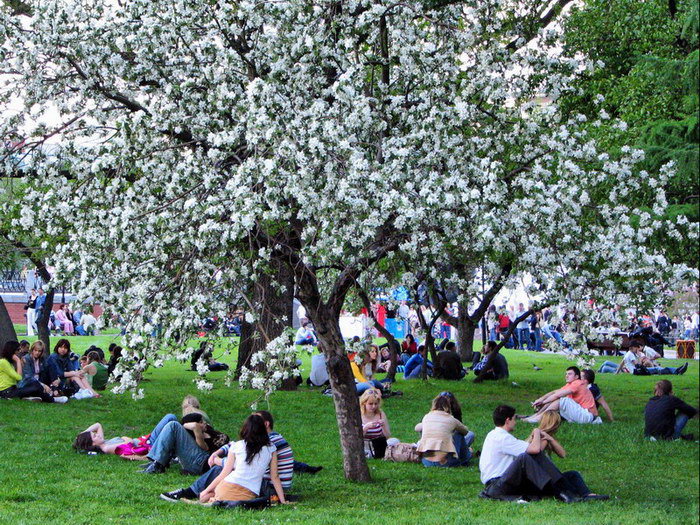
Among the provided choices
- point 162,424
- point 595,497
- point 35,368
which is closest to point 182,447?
point 162,424

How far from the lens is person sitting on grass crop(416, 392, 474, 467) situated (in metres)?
12.5

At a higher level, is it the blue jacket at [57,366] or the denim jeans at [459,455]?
the blue jacket at [57,366]

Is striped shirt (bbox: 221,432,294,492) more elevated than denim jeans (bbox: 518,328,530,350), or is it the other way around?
denim jeans (bbox: 518,328,530,350)

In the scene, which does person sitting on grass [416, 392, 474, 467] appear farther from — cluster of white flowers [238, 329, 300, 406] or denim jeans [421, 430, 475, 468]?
cluster of white flowers [238, 329, 300, 406]

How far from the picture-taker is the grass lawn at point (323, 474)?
30.9 ft

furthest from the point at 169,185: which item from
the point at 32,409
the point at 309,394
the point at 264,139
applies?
the point at 309,394

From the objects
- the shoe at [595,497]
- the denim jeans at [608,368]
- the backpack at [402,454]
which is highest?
the denim jeans at [608,368]

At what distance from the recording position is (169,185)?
36.2 ft

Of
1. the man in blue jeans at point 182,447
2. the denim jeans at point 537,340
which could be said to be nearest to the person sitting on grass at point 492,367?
the man in blue jeans at point 182,447

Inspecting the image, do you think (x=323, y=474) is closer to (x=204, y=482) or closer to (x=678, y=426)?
(x=204, y=482)

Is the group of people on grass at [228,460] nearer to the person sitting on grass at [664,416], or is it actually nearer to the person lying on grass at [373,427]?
the person lying on grass at [373,427]

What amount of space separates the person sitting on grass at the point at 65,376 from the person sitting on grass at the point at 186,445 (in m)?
5.91

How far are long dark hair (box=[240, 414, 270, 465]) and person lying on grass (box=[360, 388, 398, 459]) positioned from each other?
10.3 feet

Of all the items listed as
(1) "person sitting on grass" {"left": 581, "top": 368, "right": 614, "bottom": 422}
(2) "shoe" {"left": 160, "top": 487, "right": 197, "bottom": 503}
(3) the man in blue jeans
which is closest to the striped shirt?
(2) "shoe" {"left": 160, "top": 487, "right": 197, "bottom": 503}
